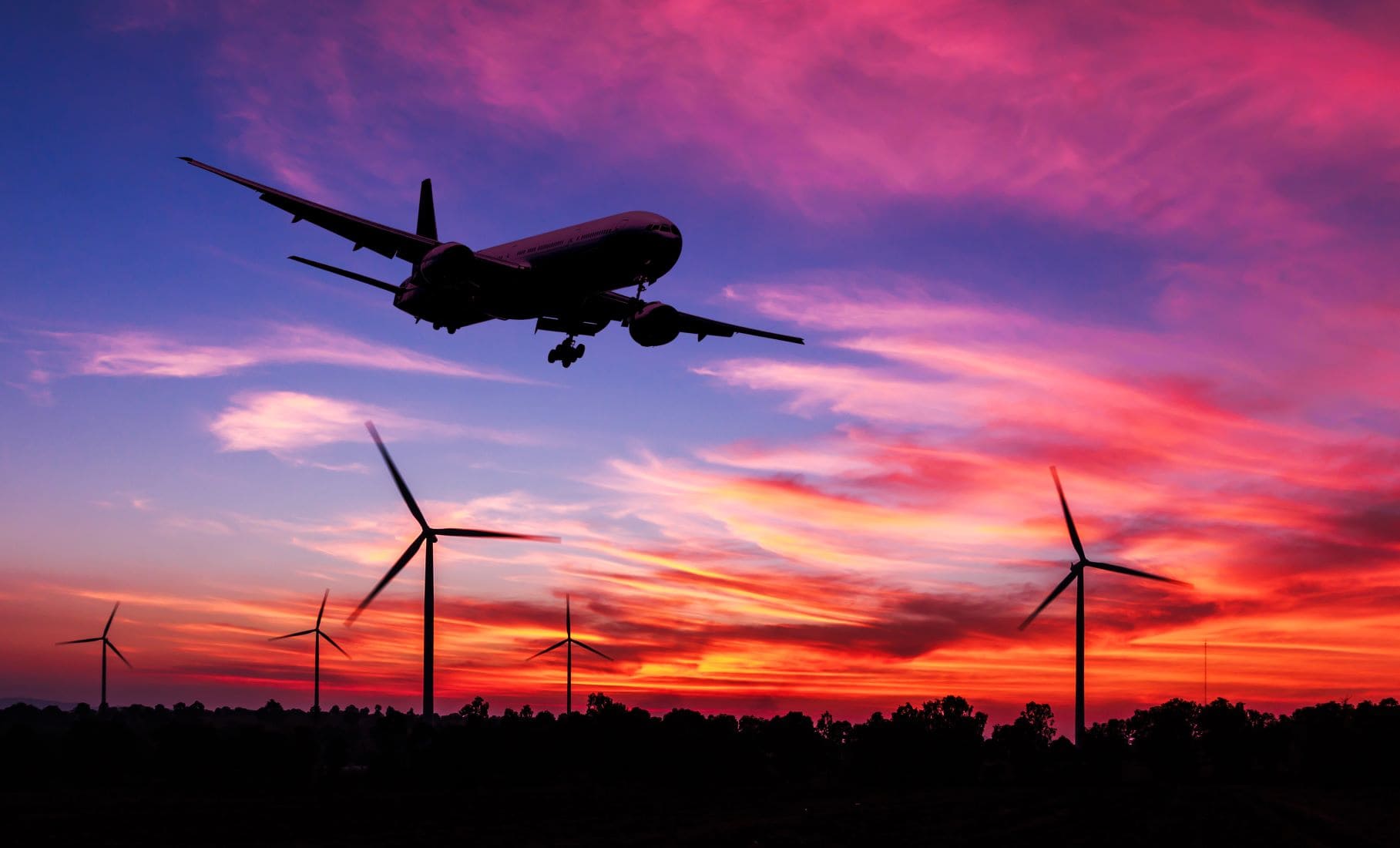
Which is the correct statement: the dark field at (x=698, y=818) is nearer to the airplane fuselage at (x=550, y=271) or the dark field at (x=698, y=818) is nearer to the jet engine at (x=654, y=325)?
the jet engine at (x=654, y=325)

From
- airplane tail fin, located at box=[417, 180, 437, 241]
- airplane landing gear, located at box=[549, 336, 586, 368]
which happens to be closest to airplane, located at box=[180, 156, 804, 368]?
airplane landing gear, located at box=[549, 336, 586, 368]

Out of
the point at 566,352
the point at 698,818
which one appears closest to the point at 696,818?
the point at 698,818

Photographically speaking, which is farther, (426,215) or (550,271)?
(426,215)

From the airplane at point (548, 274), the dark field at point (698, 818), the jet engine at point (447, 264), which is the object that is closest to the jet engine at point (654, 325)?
the airplane at point (548, 274)

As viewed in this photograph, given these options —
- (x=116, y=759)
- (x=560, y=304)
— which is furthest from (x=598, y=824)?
(x=116, y=759)

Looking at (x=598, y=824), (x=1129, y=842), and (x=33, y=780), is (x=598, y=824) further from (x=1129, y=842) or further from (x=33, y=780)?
(x=33, y=780)

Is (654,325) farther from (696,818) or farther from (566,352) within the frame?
(696,818)

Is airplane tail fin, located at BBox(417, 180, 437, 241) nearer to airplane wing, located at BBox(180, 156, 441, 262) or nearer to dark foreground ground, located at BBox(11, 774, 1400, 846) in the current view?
airplane wing, located at BBox(180, 156, 441, 262)
